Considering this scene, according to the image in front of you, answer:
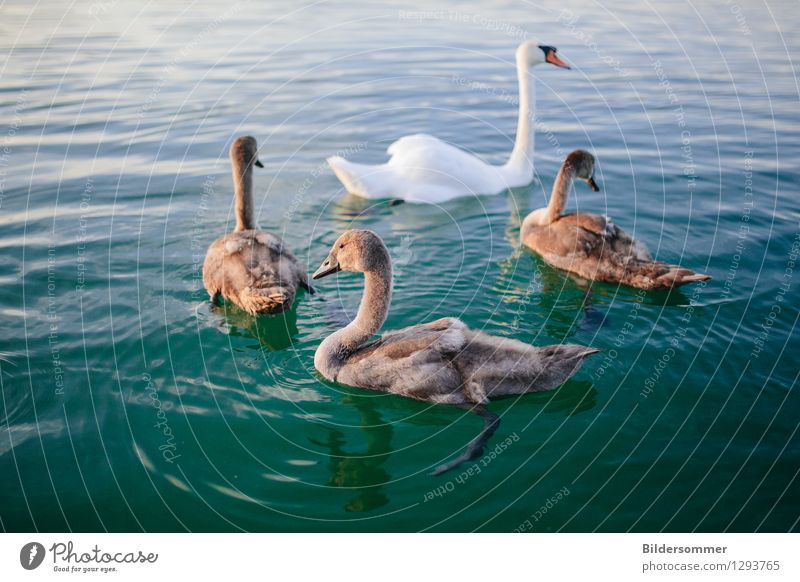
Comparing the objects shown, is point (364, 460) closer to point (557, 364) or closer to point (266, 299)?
point (557, 364)

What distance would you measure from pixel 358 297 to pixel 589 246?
9.41 feet

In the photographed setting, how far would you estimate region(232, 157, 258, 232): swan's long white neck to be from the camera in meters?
8.55

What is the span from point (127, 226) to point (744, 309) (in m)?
7.93

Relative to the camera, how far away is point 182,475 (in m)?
5.65

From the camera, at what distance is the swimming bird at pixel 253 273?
7199 millimetres

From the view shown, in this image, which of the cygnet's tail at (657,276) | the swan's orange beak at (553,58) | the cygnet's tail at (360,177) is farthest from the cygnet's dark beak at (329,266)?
the swan's orange beak at (553,58)

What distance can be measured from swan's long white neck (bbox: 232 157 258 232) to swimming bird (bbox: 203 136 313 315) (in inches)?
A: 9.2

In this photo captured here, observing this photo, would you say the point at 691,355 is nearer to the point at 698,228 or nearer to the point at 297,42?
the point at 698,228

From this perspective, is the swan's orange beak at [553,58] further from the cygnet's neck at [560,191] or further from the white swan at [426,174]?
the cygnet's neck at [560,191]

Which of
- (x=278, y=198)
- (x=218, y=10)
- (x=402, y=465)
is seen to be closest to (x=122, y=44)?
(x=218, y=10)

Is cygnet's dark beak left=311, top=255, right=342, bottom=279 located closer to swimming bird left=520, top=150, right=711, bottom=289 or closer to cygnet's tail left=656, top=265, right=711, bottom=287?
swimming bird left=520, top=150, right=711, bottom=289

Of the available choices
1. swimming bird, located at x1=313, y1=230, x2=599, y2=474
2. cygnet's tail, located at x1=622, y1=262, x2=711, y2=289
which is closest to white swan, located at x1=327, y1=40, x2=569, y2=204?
cygnet's tail, located at x1=622, y1=262, x2=711, y2=289

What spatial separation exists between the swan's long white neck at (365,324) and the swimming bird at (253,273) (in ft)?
2.70

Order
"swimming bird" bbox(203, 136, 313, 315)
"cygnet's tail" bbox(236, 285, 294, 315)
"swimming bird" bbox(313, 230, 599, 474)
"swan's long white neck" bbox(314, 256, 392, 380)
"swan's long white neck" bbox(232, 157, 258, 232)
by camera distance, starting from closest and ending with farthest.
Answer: "swimming bird" bbox(313, 230, 599, 474)
"swan's long white neck" bbox(314, 256, 392, 380)
"cygnet's tail" bbox(236, 285, 294, 315)
"swimming bird" bbox(203, 136, 313, 315)
"swan's long white neck" bbox(232, 157, 258, 232)
